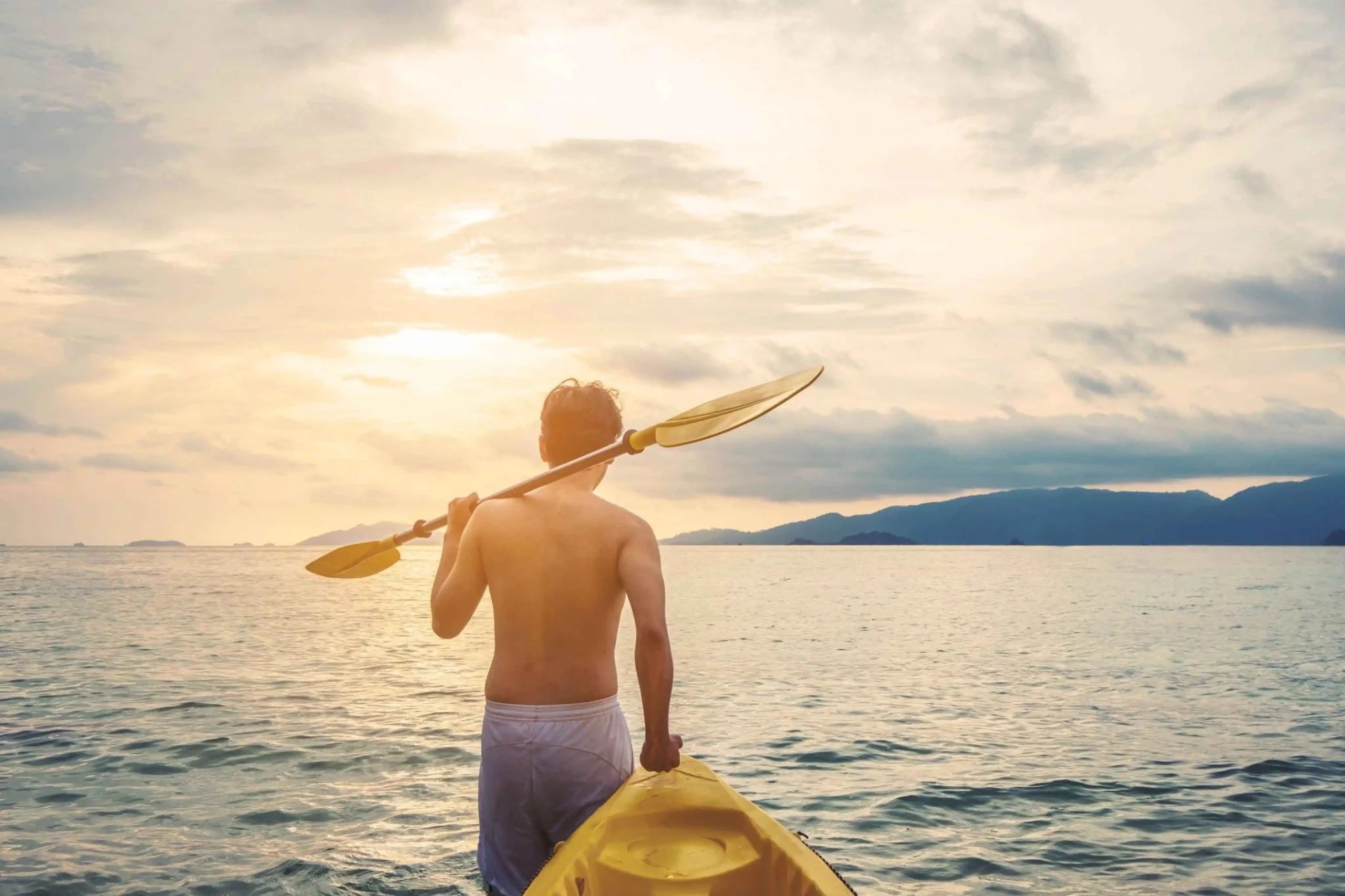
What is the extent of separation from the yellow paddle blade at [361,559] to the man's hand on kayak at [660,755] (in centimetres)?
460

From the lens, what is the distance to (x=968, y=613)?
1705 inches

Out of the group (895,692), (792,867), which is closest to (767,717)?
(895,692)

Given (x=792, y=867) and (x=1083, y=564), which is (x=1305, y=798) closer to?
(x=792, y=867)

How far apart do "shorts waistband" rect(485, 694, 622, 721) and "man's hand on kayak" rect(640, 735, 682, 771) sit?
199 mm

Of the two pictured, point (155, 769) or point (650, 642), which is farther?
point (155, 769)

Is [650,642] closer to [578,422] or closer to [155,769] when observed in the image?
[578,422]

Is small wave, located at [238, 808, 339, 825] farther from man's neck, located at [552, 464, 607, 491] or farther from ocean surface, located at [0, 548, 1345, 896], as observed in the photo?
man's neck, located at [552, 464, 607, 491]

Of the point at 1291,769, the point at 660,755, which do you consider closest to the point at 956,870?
the point at 660,755

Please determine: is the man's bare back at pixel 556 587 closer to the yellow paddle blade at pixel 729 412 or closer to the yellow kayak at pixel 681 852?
the yellow kayak at pixel 681 852

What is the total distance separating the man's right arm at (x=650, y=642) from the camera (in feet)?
11.3

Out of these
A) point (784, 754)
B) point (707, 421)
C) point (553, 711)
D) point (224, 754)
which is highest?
point (707, 421)

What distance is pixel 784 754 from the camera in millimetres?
12031

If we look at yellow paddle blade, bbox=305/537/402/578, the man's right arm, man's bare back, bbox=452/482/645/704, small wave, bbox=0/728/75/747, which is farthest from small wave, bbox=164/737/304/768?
the man's right arm

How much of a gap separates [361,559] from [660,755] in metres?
4.94
